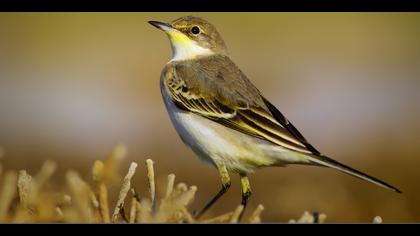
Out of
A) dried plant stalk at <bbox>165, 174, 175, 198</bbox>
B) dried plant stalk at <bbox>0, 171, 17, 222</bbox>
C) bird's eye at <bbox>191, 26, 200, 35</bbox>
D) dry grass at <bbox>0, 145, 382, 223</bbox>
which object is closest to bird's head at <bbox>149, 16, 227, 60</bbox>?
bird's eye at <bbox>191, 26, 200, 35</bbox>

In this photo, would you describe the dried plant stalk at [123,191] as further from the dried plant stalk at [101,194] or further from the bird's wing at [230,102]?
the bird's wing at [230,102]

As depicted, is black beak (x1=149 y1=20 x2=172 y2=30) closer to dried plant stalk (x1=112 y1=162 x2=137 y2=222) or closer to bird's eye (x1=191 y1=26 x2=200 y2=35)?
bird's eye (x1=191 y1=26 x2=200 y2=35)

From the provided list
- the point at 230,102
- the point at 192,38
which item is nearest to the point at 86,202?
the point at 230,102

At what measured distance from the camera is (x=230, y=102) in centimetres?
519

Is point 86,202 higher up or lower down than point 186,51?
lower down

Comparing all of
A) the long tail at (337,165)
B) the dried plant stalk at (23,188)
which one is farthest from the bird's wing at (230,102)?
the dried plant stalk at (23,188)

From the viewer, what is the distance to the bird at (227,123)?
4.87 meters

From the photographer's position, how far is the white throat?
578cm

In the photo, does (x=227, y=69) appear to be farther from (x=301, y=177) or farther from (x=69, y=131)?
(x=69, y=131)

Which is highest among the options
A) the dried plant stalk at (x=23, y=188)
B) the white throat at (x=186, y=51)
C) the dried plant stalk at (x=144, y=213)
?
the white throat at (x=186, y=51)

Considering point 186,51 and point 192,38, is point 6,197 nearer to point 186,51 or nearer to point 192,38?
point 186,51

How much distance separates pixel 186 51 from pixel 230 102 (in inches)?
31.4

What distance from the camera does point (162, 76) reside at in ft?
18.2
